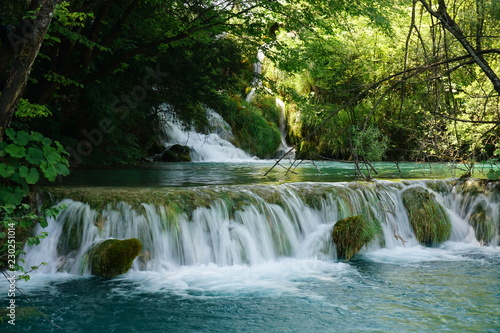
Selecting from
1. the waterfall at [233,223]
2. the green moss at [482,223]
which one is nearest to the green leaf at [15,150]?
the waterfall at [233,223]

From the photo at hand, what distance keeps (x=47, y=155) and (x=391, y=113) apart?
16.9m

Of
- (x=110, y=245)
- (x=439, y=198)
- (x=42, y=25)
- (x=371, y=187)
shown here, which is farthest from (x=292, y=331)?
(x=439, y=198)

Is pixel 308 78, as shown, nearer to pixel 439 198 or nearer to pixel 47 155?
pixel 439 198

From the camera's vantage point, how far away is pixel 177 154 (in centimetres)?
1762

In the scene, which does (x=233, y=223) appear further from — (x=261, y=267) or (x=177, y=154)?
(x=177, y=154)

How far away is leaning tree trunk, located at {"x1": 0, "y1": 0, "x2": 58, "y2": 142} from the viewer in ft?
15.6

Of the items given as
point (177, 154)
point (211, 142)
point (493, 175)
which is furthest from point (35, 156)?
point (211, 142)

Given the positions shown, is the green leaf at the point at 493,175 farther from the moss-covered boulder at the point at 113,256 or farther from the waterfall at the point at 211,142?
the waterfall at the point at 211,142

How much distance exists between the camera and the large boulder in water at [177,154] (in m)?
17.3

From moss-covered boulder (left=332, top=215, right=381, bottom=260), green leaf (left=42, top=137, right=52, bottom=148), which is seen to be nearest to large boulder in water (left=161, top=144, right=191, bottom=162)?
moss-covered boulder (left=332, top=215, right=381, bottom=260)

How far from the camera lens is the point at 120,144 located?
1364 centimetres

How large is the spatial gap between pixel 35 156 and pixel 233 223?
2.94 meters

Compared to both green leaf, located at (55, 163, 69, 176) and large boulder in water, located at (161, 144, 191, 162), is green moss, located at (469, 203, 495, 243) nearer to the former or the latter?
green leaf, located at (55, 163, 69, 176)

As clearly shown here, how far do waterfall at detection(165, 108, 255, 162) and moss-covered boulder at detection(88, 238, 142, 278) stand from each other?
39.1ft
